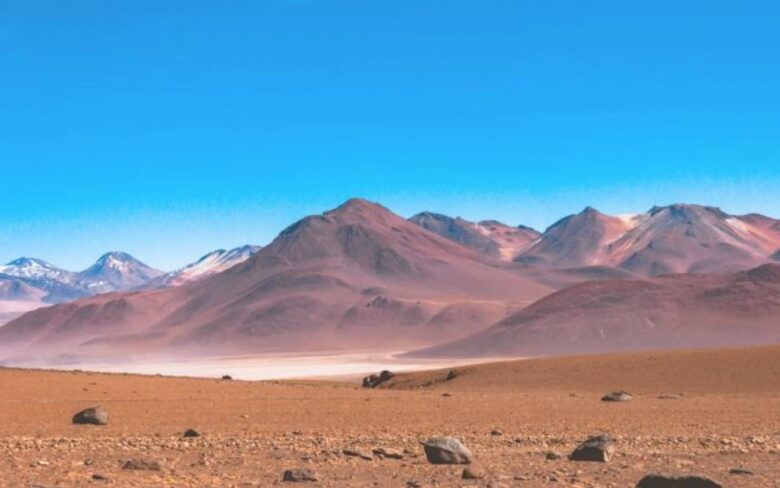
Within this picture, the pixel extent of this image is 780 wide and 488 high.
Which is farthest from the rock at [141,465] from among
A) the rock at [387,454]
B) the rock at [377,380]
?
the rock at [377,380]

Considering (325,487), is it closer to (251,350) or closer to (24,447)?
(24,447)

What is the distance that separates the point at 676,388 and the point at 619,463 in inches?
1090

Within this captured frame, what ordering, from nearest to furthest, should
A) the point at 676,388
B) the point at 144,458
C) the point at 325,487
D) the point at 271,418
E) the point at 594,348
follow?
the point at 325,487 → the point at 144,458 → the point at 271,418 → the point at 676,388 → the point at 594,348

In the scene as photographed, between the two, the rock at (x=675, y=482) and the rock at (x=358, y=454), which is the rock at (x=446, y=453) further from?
the rock at (x=675, y=482)

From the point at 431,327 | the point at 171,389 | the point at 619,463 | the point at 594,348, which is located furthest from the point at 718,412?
the point at 431,327

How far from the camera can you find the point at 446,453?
17438 mm

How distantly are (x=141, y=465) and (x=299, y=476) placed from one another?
284 cm

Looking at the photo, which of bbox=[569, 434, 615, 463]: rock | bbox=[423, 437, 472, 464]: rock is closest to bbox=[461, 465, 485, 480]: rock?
bbox=[423, 437, 472, 464]: rock

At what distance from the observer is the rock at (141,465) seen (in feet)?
53.6

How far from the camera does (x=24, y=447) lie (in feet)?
65.5

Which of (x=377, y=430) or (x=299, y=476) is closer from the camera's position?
(x=299, y=476)

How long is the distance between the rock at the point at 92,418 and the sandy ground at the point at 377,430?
0.31m

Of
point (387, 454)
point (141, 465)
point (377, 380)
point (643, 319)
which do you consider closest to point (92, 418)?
point (141, 465)

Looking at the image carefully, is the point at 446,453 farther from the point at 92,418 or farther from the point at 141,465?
the point at 92,418
